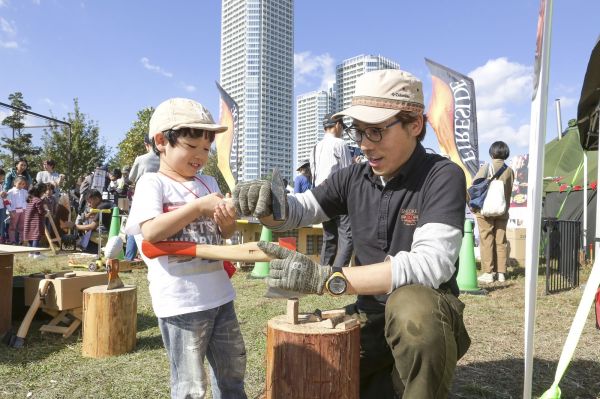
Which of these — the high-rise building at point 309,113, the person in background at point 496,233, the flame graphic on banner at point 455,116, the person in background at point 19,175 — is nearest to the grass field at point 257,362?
the person in background at point 496,233

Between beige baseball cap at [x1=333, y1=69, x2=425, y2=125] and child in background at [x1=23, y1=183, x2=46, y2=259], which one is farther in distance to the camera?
child in background at [x1=23, y1=183, x2=46, y2=259]

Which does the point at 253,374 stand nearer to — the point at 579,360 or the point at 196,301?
the point at 196,301

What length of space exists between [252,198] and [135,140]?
2631cm

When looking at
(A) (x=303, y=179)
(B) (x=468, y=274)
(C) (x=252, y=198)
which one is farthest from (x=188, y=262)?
(A) (x=303, y=179)

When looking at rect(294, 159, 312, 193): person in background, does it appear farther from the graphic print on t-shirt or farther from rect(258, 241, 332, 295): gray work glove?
rect(258, 241, 332, 295): gray work glove

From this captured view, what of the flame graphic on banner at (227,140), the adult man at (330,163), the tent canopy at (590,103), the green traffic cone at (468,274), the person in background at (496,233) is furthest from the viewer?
the flame graphic on banner at (227,140)

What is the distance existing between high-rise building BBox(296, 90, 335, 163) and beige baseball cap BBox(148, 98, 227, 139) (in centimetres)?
2875

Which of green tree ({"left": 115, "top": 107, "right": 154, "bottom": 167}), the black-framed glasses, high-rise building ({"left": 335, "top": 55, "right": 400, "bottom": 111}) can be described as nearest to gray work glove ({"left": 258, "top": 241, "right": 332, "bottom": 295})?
the black-framed glasses

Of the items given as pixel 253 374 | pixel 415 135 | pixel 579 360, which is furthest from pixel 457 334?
pixel 579 360

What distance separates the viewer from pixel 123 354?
137 inches

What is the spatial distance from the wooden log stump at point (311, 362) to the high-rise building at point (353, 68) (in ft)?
73.1

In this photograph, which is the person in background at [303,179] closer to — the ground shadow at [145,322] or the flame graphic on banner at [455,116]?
the flame graphic on banner at [455,116]

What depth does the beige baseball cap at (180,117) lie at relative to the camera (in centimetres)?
200

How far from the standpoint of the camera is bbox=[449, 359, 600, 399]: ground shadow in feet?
8.92
